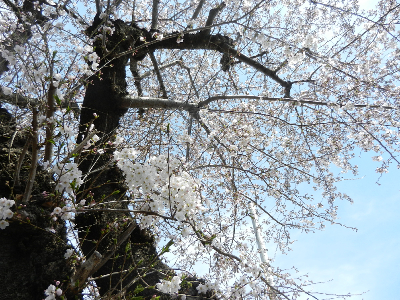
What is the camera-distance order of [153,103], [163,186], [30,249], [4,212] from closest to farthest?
[4,212] → [30,249] → [163,186] → [153,103]

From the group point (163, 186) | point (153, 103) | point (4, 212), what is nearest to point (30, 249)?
point (4, 212)

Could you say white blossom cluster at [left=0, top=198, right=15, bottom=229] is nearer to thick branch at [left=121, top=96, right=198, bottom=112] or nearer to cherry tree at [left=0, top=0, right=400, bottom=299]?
cherry tree at [left=0, top=0, right=400, bottom=299]

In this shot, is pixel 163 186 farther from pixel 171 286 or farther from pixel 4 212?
pixel 4 212

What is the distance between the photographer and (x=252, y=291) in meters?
2.32

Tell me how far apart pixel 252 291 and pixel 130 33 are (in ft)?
12.5

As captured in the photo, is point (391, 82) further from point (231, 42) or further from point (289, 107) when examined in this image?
point (231, 42)

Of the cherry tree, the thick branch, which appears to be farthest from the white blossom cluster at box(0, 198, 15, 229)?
the thick branch

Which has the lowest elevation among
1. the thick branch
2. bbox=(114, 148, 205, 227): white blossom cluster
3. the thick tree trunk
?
the thick tree trunk

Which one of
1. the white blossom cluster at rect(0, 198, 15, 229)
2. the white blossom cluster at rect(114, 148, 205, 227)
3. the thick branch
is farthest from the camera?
the thick branch

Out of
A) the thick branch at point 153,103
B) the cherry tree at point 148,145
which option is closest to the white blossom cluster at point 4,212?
the cherry tree at point 148,145

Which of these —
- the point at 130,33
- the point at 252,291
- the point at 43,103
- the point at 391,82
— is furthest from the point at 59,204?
the point at 391,82

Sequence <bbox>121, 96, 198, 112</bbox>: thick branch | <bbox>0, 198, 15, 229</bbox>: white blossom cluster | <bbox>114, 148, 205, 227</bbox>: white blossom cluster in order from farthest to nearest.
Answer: <bbox>121, 96, 198, 112</bbox>: thick branch, <bbox>114, 148, 205, 227</bbox>: white blossom cluster, <bbox>0, 198, 15, 229</bbox>: white blossom cluster

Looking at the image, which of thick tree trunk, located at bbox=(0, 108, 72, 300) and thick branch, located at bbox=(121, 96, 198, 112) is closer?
thick tree trunk, located at bbox=(0, 108, 72, 300)

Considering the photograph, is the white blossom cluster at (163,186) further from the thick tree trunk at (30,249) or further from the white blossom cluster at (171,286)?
the thick tree trunk at (30,249)
